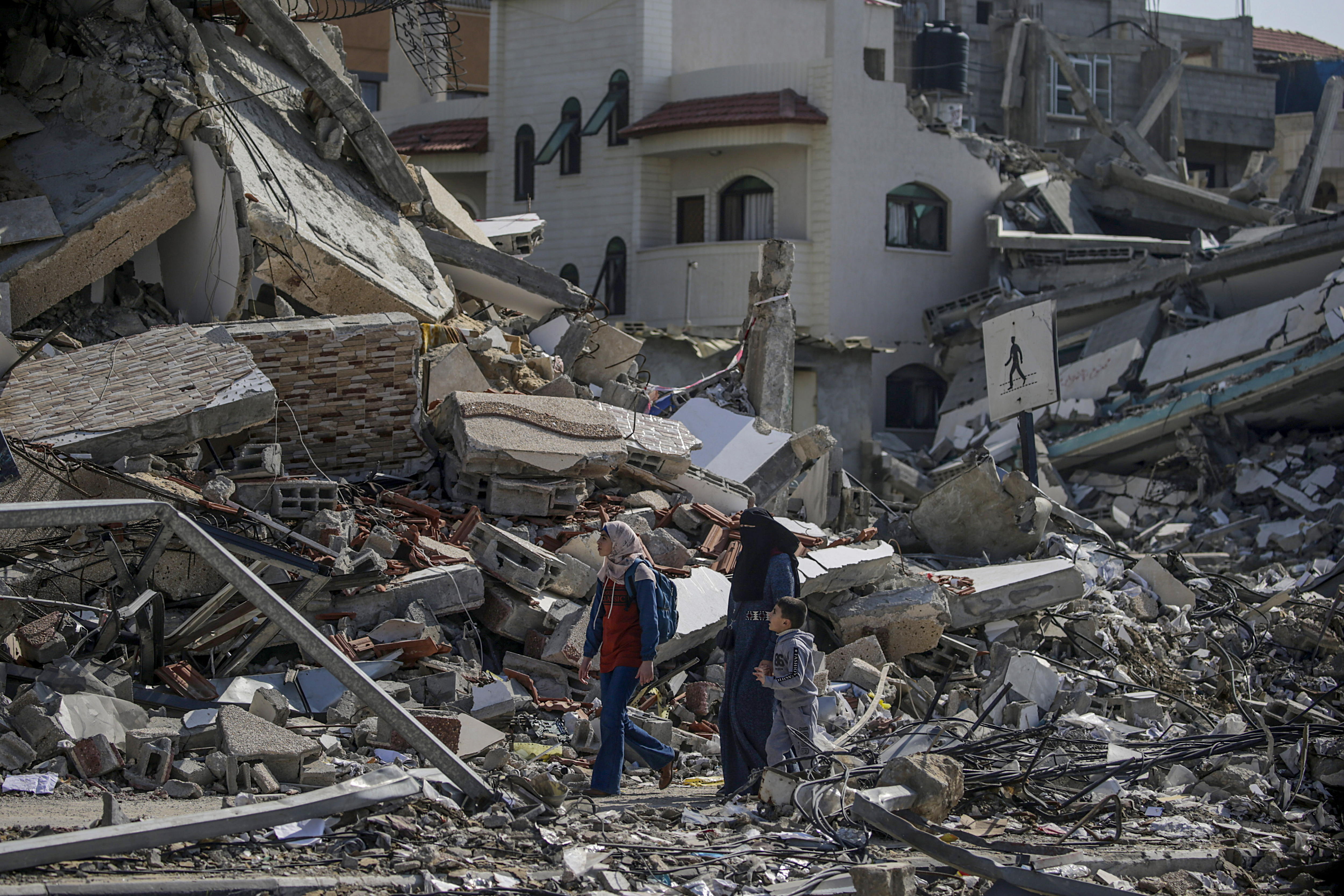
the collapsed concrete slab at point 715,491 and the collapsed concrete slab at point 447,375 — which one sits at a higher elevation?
the collapsed concrete slab at point 447,375

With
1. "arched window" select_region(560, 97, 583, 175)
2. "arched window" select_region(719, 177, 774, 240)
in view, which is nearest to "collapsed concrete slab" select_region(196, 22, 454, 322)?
"arched window" select_region(719, 177, 774, 240)

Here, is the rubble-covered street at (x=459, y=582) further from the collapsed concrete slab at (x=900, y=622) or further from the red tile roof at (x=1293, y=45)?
the red tile roof at (x=1293, y=45)

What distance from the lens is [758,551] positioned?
6.88 m

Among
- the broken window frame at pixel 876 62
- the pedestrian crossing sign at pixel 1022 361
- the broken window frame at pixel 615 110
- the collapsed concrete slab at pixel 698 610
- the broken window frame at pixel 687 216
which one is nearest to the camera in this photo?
the collapsed concrete slab at pixel 698 610

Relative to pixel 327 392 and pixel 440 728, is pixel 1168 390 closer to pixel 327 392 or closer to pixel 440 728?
pixel 327 392

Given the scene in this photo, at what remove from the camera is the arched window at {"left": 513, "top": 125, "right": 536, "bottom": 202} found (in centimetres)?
2727

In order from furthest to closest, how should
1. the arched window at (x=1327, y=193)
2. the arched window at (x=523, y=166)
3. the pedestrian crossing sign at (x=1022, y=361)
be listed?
the arched window at (x=1327, y=193)
the arched window at (x=523, y=166)
the pedestrian crossing sign at (x=1022, y=361)

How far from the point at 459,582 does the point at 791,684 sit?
288 centimetres

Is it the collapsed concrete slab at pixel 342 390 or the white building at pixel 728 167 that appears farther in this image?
the white building at pixel 728 167

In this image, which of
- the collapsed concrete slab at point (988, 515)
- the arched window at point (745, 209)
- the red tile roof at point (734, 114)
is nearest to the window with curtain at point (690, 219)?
the arched window at point (745, 209)

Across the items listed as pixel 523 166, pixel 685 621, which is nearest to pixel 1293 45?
pixel 523 166

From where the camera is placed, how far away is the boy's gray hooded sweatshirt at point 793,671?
20.8 ft

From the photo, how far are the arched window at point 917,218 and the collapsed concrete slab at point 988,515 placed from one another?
1389cm

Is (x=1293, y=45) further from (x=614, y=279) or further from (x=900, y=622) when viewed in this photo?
(x=900, y=622)
